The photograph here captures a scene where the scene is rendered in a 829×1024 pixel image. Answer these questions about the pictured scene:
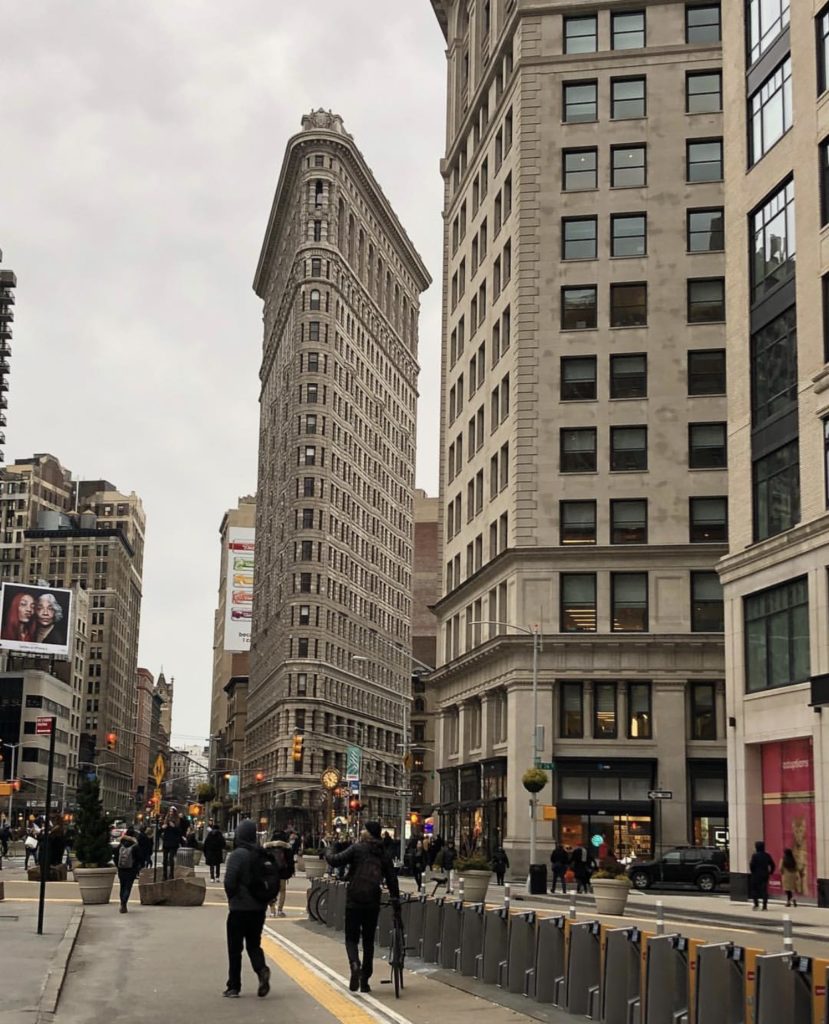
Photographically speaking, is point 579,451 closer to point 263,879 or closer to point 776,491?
point 776,491

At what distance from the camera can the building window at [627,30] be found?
67.8 meters

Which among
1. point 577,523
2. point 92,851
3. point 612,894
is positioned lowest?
point 612,894

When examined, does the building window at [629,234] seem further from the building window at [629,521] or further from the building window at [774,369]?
the building window at [774,369]

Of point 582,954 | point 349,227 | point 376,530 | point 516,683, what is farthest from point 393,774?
point 582,954

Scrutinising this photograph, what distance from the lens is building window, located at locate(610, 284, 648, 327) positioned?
6462 cm

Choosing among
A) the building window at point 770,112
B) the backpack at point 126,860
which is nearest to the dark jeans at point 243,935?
the backpack at point 126,860

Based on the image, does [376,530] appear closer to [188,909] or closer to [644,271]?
[644,271]

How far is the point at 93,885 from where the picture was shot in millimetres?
32688

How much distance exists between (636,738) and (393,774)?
111166mm

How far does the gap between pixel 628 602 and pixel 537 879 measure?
19.5m

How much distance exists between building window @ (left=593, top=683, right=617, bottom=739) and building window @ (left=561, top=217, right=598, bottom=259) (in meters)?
20.8

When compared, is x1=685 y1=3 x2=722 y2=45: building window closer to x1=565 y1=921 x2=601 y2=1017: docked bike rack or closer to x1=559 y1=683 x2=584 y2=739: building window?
x1=559 y1=683 x2=584 y2=739: building window

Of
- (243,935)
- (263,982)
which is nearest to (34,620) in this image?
(243,935)

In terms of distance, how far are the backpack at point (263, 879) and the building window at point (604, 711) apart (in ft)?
150
